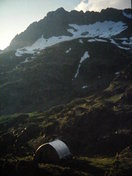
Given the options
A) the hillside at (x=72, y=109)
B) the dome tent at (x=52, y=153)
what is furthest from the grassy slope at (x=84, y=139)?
the dome tent at (x=52, y=153)

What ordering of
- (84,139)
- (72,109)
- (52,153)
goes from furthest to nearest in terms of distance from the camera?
1. (72,109)
2. (84,139)
3. (52,153)

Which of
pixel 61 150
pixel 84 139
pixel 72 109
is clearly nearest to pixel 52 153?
pixel 61 150

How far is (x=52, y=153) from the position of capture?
56.3 m

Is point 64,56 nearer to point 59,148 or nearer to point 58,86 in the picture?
point 58,86

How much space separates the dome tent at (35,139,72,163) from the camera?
5581 cm

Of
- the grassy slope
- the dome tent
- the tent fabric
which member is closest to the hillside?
the grassy slope

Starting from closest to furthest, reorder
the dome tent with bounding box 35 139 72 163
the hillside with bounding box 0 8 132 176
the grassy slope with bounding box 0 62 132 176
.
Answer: the grassy slope with bounding box 0 62 132 176 → the hillside with bounding box 0 8 132 176 → the dome tent with bounding box 35 139 72 163

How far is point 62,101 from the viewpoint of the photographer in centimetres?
13000

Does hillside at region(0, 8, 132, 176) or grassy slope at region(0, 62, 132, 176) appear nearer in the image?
grassy slope at region(0, 62, 132, 176)

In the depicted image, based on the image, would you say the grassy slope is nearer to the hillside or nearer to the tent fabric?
the hillside

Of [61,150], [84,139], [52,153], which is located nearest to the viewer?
[52,153]

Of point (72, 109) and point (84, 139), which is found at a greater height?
point (72, 109)

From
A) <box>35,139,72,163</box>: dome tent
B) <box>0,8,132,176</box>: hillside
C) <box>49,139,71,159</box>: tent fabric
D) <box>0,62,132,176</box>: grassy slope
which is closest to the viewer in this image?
<box>0,62,132,176</box>: grassy slope

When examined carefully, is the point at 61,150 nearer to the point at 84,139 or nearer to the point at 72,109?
the point at 84,139
